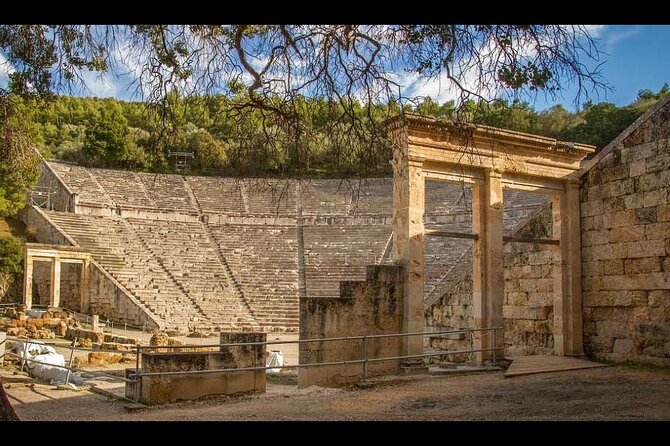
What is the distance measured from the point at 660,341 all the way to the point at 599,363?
1.07m

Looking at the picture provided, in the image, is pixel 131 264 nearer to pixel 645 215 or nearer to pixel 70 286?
pixel 70 286

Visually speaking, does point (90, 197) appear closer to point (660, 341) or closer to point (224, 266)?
point (224, 266)

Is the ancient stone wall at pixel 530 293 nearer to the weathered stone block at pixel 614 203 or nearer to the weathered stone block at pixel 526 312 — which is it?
the weathered stone block at pixel 526 312

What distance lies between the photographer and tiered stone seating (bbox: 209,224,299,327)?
28016 millimetres

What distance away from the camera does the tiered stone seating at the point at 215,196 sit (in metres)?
38.6

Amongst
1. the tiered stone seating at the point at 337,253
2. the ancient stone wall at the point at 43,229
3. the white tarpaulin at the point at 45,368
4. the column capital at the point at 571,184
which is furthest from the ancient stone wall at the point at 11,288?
the column capital at the point at 571,184

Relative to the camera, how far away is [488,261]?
12.0m

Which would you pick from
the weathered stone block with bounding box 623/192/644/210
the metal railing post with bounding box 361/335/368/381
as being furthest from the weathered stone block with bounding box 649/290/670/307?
the metal railing post with bounding box 361/335/368/381

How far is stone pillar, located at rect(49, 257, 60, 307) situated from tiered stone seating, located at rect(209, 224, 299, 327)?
7.29 m

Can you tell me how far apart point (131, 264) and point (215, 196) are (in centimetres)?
1168

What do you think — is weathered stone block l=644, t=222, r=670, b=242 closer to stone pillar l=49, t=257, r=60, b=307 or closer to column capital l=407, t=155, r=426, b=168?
column capital l=407, t=155, r=426, b=168

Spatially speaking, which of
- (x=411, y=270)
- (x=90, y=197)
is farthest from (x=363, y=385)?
(x=90, y=197)

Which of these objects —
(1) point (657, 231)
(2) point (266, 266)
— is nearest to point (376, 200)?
(2) point (266, 266)

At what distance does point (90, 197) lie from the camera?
35688 mm
